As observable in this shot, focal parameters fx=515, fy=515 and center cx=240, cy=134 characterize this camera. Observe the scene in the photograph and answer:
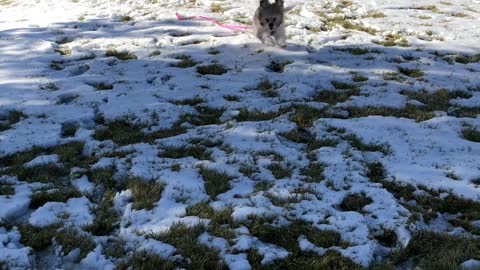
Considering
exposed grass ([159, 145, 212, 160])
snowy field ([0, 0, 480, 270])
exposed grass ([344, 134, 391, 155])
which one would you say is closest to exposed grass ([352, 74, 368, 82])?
snowy field ([0, 0, 480, 270])

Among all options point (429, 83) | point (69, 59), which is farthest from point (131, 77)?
point (429, 83)

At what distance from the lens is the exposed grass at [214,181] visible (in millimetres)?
6152

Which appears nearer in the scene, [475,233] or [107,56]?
[475,233]

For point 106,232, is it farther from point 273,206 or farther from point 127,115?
point 127,115

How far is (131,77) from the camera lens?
10234mm

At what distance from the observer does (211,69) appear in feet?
35.1

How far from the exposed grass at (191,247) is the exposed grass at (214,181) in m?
0.85

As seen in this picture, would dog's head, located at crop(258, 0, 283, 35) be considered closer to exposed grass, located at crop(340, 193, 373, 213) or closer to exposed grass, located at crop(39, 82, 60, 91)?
exposed grass, located at crop(39, 82, 60, 91)

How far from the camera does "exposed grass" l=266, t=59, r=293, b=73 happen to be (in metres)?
10.8

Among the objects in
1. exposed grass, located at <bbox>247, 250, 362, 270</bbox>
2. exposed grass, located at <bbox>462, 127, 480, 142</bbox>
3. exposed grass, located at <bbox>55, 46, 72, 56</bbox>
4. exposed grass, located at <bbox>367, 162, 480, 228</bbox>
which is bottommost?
exposed grass, located at <bbox>367, 162, 480, 228</bbox>

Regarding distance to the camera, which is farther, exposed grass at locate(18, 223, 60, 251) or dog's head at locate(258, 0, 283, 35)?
dog's head at locate(258, 0, 283, 35)

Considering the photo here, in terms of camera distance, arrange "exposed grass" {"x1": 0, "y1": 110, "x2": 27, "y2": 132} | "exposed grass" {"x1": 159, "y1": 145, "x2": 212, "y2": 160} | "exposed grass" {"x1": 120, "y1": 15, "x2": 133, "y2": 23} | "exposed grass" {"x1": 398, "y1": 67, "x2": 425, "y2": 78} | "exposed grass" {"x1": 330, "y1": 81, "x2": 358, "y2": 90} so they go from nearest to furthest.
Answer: "exposed grass" {"x1": 159, "y1": 145, "x2": 212, "y2": 160}, "exposed grass" {"x1": 0, "y1": 110, "x2": 27, "y2": 132}, "exposed grass" {"x1": 330, "y1": 81, "x2": 358, "y2": 90}, "exposed grass" {"x1": 398, "y1": 67, "x2": 425, "y2": 78}, "exposed grass" {"x1": 120, "y1": 15, "x2": 133, "y2": 23}

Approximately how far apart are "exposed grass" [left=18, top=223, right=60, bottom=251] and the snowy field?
0.6 inches

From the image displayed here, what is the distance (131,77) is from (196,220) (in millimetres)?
5460
